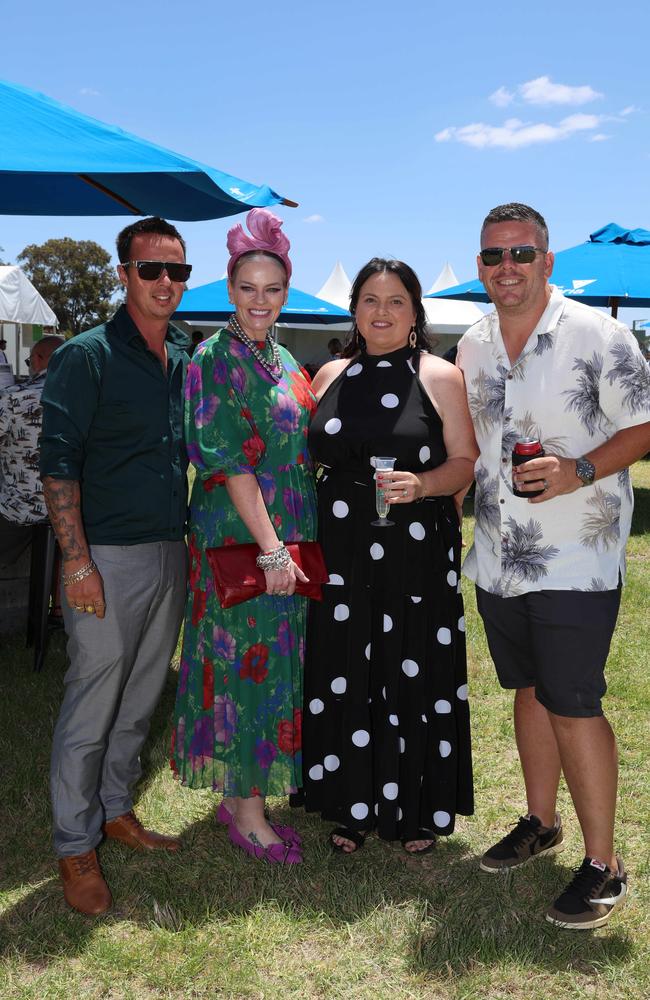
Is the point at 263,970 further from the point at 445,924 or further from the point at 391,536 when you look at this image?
the point at 391,536

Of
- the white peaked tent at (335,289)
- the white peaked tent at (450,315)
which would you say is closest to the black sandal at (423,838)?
the white peaked tent at (450,315)

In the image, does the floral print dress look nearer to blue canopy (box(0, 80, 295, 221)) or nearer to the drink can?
blue canopy (box(0, 80, 295, 221))

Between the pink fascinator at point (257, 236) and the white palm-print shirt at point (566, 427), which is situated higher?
the pink fascinator at point (257, 236)

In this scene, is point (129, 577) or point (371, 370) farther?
Result: point (371, 370)

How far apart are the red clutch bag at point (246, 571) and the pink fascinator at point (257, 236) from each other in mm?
1046

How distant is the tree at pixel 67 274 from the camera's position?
6203 centimetres

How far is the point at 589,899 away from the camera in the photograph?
2.90 meters

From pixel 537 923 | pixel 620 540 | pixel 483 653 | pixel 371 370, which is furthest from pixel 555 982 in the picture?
pixel 483 653

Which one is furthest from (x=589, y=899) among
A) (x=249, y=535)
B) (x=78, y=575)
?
(x=78, y=575)

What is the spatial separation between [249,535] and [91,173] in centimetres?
139

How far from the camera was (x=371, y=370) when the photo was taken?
334 cm

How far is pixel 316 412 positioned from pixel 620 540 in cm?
120

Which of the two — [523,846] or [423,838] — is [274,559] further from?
[523,846]

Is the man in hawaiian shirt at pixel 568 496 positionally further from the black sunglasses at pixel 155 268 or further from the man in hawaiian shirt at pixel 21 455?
the man in hawaiian shirt at pixel 21 455
